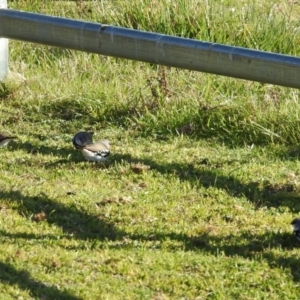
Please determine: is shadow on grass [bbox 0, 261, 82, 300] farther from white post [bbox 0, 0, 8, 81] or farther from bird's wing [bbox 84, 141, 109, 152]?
white post [bbox 0, 0, 8, 81]

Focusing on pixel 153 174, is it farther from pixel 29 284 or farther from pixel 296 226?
pixel 29 284

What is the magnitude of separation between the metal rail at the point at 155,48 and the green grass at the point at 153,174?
990 mm

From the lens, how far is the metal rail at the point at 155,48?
6.71 meters

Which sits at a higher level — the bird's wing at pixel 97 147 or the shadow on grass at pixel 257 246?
the bird's wing at pixel 97 147

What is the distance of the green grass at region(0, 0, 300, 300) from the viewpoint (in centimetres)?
610

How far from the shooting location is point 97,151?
7848mm

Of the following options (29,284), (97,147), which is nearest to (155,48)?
(97,147)

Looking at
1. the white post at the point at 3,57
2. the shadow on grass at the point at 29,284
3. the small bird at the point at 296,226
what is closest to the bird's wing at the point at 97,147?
the shadow on grass at the point at 29,284

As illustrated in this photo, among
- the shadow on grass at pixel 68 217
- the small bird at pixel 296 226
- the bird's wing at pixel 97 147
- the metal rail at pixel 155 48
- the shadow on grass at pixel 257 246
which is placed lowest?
the shadow on grass at pixel 68 217

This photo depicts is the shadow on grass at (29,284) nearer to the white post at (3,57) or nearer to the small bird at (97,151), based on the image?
the small bird at (97,151)

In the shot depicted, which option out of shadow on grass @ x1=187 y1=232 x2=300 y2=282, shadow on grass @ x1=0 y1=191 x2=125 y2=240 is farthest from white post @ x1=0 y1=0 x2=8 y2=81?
shadow on grass @ x1=187 y1=232 x2=300 y2=282

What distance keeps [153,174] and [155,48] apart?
1103mm

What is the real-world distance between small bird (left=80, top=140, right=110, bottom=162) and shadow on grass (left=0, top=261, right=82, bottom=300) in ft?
5.96

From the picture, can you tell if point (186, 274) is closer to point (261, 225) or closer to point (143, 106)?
point (261, 225)
